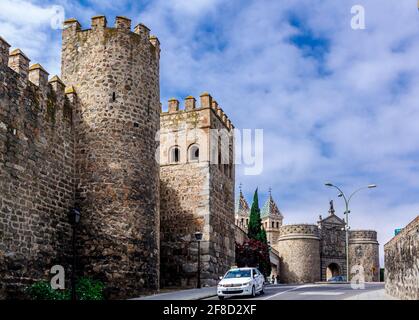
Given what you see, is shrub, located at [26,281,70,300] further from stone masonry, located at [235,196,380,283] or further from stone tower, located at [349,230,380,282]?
stone tower, located at [349,230,380,282]

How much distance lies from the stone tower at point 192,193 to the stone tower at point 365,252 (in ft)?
124

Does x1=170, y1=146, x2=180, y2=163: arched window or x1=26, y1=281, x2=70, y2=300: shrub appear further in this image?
x1=170, y1=146, x2=180, y2=163: arched window

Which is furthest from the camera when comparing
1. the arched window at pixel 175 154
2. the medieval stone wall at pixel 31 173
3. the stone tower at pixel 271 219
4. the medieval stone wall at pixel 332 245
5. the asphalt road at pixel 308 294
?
the stone tower at pixel 271 219

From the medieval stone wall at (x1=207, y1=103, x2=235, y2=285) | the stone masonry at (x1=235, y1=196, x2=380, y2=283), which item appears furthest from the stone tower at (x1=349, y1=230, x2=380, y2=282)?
the medieval stone wall at (x1=207, y1=103, x2=235, y2=285)

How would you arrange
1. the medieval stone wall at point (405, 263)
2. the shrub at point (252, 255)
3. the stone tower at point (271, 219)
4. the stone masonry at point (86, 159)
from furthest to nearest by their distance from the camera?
the stone tower at point (271, 219), the shrub at point (252, 255), the stone masonry at point (86, 159), the medieval stone wall at point (405, 263)

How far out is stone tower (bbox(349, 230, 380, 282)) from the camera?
6575cm

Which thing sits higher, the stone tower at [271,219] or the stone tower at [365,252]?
the stone tower at [271,219]

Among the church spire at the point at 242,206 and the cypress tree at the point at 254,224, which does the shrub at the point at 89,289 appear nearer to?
the cypress tree at the point at 254,224

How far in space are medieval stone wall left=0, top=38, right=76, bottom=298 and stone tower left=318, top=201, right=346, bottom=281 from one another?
48.7 meters

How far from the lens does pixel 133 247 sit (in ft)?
66.1

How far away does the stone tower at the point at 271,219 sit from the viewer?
86500 mm

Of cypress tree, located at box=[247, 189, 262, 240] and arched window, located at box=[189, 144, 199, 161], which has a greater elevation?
arched window, located at box=[189, 144, 199, 161]

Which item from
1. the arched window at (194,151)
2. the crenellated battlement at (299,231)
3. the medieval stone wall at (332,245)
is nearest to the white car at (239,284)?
the arched window at (194,151)

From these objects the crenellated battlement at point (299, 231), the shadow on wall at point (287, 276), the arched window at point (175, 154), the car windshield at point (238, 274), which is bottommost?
the shadow on wall at point (287, 276)
